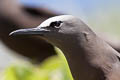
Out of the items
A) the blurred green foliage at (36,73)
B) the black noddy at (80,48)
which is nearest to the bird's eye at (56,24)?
the black noddy at (80,48)

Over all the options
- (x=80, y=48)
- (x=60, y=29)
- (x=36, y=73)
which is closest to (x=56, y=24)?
(x=60, y=29)

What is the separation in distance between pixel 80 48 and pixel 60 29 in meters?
0.12

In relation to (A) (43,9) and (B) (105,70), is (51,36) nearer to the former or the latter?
(B) (105,70)

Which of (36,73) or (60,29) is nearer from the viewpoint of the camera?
(60,29)

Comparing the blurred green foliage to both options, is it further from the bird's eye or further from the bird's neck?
the bird's eye

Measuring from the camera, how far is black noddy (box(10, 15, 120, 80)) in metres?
2.29

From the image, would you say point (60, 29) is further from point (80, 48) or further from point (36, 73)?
point (36, 73)

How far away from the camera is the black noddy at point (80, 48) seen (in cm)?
229

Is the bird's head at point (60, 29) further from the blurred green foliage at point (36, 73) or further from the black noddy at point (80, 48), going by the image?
the blurred green foliage at point (36, 73)

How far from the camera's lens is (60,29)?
2.32 meters

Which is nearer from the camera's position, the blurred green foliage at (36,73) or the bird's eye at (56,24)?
the bird's eye at (56,24)

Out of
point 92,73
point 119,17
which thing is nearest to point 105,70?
point 92,73

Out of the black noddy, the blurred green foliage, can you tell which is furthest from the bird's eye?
the blurred green foliage

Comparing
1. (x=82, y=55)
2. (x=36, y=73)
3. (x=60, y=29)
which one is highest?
(x=60, y=29)
